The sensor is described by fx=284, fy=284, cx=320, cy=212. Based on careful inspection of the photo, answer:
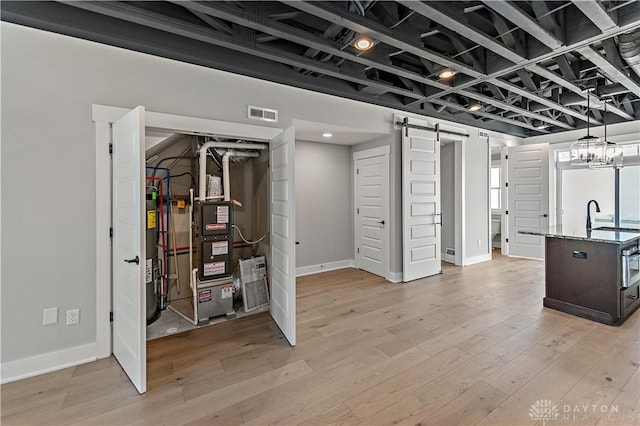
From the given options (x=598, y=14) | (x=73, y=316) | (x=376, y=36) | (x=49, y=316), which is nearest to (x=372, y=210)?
(x=376, y=36)

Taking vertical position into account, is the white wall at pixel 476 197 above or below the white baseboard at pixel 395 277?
above

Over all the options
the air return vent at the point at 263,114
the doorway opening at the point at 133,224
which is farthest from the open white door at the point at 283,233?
the air return vent at the point at 263,114

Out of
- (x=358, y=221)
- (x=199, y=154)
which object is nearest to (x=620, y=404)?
(x=358, y=221)

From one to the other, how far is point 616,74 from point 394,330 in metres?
3.90

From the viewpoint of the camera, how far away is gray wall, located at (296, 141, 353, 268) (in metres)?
5.05

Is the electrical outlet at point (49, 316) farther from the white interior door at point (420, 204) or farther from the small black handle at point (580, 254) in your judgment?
the small black handle at point (580, 254)

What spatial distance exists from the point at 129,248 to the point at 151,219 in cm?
103

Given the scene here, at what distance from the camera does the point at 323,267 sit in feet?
17.3

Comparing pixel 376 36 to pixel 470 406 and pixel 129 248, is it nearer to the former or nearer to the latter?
pixel 129 248

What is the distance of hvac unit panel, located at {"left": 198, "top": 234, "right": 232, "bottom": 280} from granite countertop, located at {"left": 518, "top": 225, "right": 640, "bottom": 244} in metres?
3.36

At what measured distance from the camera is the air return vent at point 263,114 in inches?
127

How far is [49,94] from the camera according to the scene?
2.32m

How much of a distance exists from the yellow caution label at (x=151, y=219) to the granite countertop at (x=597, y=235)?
408 cm

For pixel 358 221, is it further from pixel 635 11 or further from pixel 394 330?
pixel 635 11
